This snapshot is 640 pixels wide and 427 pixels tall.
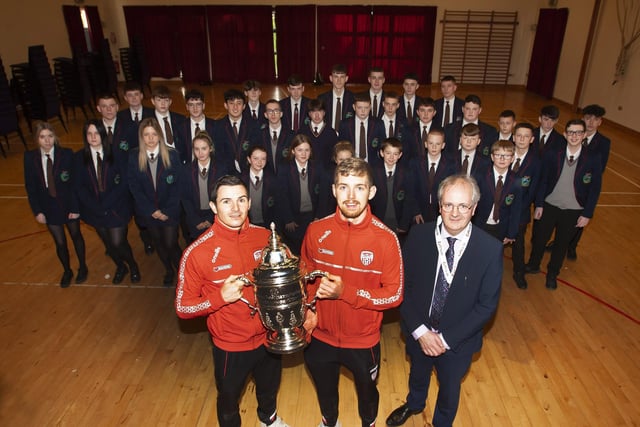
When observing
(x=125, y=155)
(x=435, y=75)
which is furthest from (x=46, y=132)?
(x=435, y=75)

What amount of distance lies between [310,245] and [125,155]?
3.44 metres

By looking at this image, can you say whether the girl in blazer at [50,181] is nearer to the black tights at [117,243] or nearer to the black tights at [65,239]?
the black tights at [65,239]

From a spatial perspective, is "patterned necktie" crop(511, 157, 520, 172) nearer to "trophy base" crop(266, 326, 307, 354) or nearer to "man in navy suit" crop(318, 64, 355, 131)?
"man in navy suit" crop(318, 64, 355, 131)

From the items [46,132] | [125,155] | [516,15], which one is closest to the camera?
[46,132]

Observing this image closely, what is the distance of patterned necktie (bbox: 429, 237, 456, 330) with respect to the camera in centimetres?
250

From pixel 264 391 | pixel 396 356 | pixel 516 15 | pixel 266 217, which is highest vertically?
pixel 516 15

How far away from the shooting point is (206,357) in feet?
12.6

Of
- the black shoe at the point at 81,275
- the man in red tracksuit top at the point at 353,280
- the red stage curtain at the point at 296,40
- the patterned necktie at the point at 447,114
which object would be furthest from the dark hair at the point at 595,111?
the red stage curtain at the point at 296,40

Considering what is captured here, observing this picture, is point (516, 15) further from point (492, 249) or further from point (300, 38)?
point (492, 249)

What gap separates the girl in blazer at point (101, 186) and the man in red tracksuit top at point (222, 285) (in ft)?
8.00

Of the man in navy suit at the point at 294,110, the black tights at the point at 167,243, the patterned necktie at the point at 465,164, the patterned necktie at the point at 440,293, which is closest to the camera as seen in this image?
the patterned necktie at the point at 440,293

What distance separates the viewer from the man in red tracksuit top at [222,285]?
7.69 ft

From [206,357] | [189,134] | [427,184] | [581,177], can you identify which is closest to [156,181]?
[189,134]

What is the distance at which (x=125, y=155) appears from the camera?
16.5 ft
